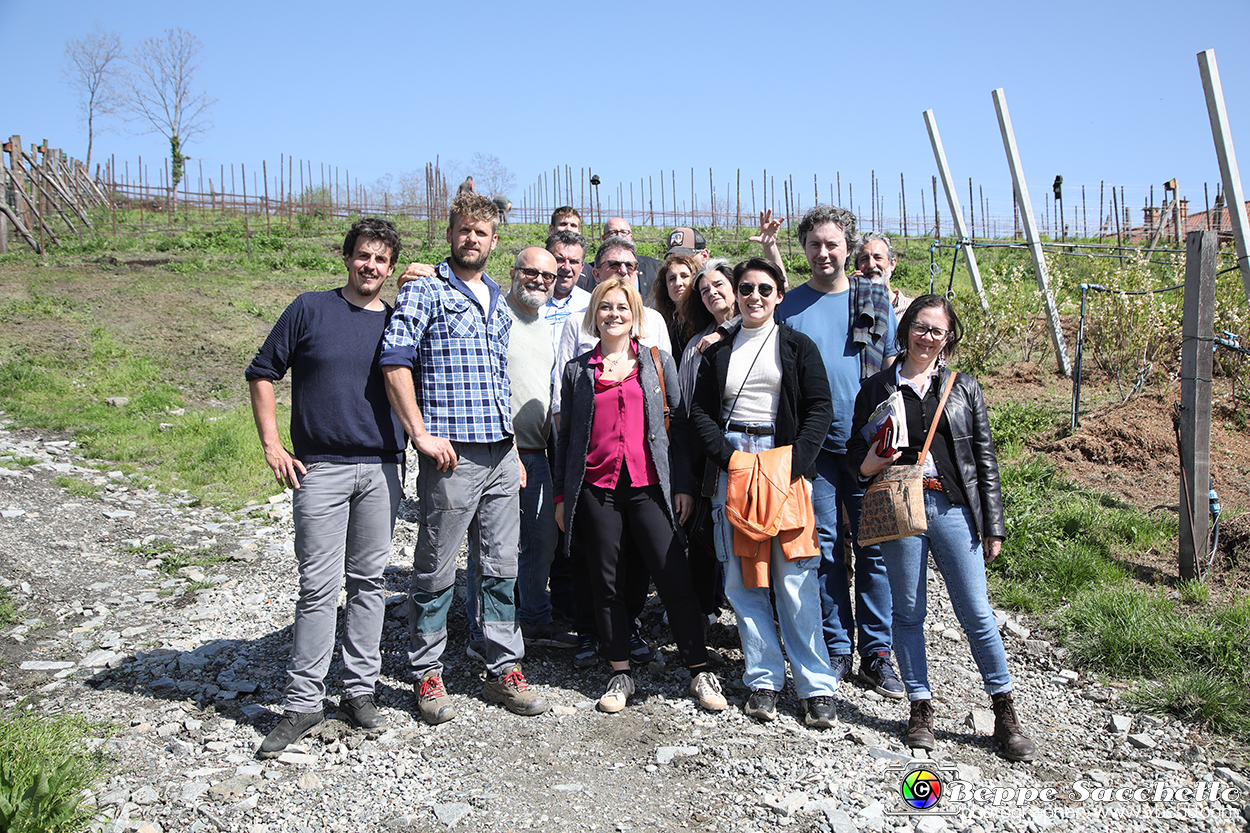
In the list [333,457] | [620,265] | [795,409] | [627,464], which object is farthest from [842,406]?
[333,457]

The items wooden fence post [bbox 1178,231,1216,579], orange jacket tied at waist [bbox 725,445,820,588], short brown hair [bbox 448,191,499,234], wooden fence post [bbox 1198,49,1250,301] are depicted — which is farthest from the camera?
wooden fence post [bbox 1198,49,1250,301]

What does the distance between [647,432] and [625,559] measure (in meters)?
0.60

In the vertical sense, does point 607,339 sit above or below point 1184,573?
above

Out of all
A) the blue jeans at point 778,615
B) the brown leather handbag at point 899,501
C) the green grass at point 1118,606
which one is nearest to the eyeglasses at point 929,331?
the brown leather handbag at point 899,501

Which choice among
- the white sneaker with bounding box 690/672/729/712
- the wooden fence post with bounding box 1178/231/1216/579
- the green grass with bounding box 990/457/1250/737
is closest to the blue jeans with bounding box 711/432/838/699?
the white sneaker with bounding box 690/672/729/712

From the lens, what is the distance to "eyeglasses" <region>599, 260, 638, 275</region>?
4.21 metres

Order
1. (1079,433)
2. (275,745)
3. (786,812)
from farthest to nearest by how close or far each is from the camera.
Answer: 1. (1079,433)
2. (275,745)
3. (786,812)

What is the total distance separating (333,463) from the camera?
10.7 ft

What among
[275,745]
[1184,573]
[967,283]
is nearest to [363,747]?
[275,745]

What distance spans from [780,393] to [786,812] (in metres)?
1.59

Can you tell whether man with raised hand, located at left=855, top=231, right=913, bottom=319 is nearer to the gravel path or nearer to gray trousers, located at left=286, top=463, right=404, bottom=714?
the gravel path

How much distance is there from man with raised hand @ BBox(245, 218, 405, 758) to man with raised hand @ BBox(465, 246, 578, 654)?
0.55 metres

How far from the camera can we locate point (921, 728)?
330 cm

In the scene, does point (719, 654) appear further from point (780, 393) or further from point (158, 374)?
point (158, 374)
